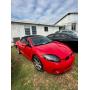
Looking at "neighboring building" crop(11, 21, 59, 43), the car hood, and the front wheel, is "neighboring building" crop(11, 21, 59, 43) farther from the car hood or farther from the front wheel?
the front wheel

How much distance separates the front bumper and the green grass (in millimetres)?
44

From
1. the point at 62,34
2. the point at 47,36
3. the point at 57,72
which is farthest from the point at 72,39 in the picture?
the point at 57,72

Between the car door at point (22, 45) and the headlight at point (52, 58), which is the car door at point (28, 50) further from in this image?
the headlight at point (52, 58)

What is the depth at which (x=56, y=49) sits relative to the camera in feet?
5.58

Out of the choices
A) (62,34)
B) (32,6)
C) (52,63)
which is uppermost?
(32,6)

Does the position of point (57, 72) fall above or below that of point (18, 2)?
below

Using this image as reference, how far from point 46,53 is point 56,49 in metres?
0.12

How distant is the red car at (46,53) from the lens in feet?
5.32

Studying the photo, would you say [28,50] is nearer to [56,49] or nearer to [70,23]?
[56,49]

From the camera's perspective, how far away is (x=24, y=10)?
1.89 m

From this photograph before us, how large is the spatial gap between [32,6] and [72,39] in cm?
63

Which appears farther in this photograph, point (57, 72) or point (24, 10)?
point (24, 10)

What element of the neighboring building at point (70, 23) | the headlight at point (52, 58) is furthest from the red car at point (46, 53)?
the neighboring building at point (70, 23)
